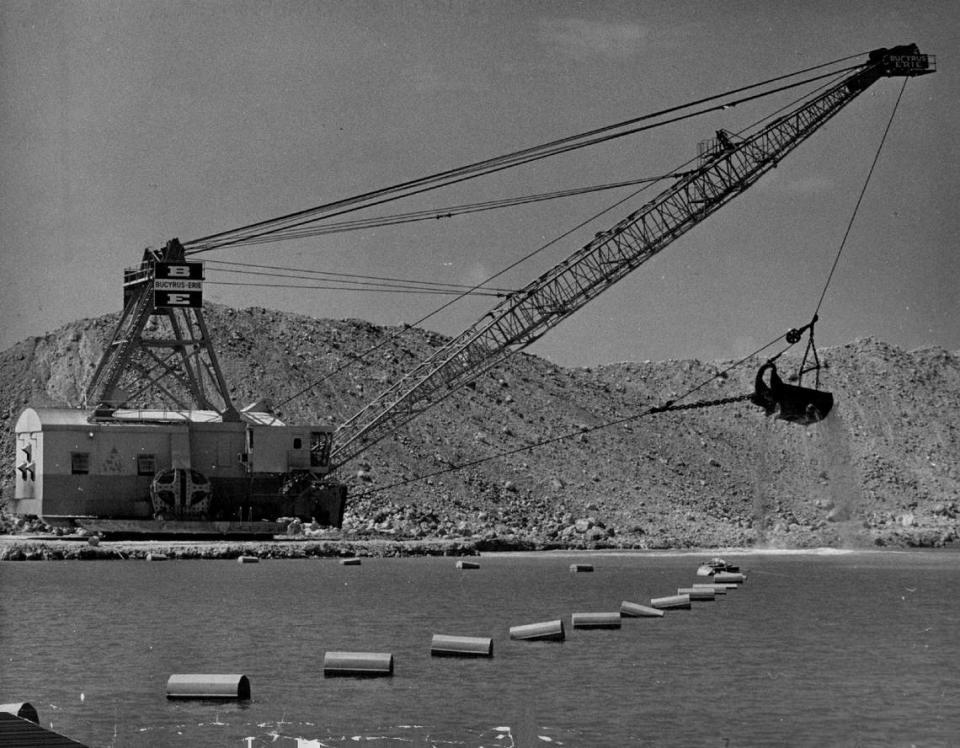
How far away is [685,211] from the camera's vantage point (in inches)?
2394

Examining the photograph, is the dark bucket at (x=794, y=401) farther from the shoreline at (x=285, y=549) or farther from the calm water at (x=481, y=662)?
the shoreline at (x=285, y=549)

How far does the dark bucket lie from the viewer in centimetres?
4609

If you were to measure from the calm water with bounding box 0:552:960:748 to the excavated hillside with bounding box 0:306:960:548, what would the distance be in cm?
2595

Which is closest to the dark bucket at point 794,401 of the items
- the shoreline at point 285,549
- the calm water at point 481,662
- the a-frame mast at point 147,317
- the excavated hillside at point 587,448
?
the calm water at point 481,662

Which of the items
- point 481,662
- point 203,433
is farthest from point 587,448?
point 481,662

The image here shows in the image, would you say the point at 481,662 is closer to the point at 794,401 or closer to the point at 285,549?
the point at 794,401

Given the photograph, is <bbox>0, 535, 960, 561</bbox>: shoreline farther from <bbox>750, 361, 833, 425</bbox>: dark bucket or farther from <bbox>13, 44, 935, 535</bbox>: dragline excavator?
<bbox>750, 361, 833, 425</bbox>: dark bucket

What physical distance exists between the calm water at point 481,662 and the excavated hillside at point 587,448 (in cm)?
2595

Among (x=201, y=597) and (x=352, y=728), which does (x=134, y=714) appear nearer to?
(x=352, y=728)

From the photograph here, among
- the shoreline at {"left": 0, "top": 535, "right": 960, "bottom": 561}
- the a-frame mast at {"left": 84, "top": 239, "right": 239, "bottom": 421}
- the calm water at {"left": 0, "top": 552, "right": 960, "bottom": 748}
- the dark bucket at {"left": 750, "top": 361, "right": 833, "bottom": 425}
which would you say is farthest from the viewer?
the a-frame mast at {"left": 84, "top": 239, "right": 239, "bottom": 421}

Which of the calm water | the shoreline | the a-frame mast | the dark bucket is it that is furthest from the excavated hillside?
the calm water

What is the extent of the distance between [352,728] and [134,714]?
3306 mm

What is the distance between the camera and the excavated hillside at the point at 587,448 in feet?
255

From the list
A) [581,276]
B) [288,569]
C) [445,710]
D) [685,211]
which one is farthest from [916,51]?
[445,710]
